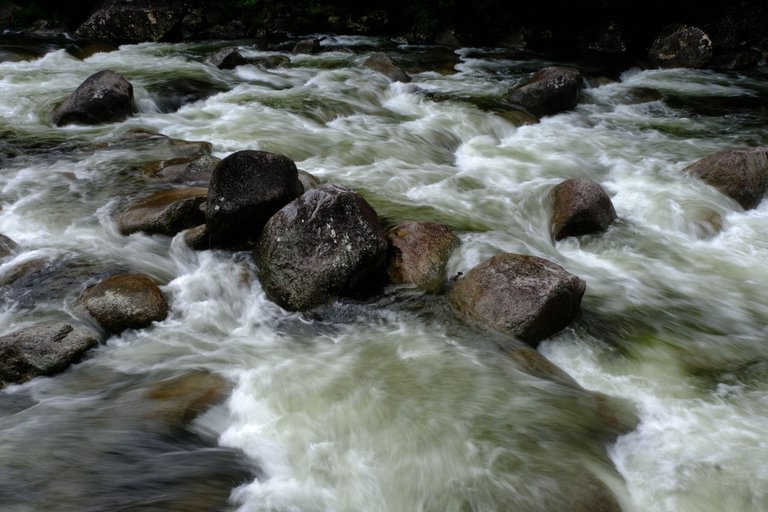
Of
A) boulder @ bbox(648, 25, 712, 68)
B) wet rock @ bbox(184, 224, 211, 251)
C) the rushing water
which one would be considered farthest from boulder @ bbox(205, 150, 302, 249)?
boulder @ bbox(648, 25, 712, 68)

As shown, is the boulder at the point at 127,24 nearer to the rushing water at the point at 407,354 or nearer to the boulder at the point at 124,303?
the rushing water at the point at 407,354

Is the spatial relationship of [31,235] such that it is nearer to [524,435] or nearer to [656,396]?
[524,435]

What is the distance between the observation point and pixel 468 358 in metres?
4.39

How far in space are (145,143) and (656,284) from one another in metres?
6.55

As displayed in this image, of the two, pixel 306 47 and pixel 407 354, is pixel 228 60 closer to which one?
pixel 306 47

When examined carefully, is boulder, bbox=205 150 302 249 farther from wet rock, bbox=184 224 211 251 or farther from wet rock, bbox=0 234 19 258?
wet rock, bbox=0 234 19 258

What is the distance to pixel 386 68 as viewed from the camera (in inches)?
493

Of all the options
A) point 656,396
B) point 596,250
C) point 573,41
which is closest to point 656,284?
point 596,250

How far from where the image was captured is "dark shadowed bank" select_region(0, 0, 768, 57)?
1603 centimetres

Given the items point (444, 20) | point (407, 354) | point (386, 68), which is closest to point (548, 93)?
point (386, 68)

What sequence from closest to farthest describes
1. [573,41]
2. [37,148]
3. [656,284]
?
[656,284] < [37,148] < [573,41]

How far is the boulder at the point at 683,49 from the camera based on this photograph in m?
14.6

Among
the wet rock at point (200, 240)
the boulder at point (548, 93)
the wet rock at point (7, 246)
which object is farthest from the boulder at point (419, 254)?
the boulder at point (548, 93)

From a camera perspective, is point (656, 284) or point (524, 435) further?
point (656, 284)
